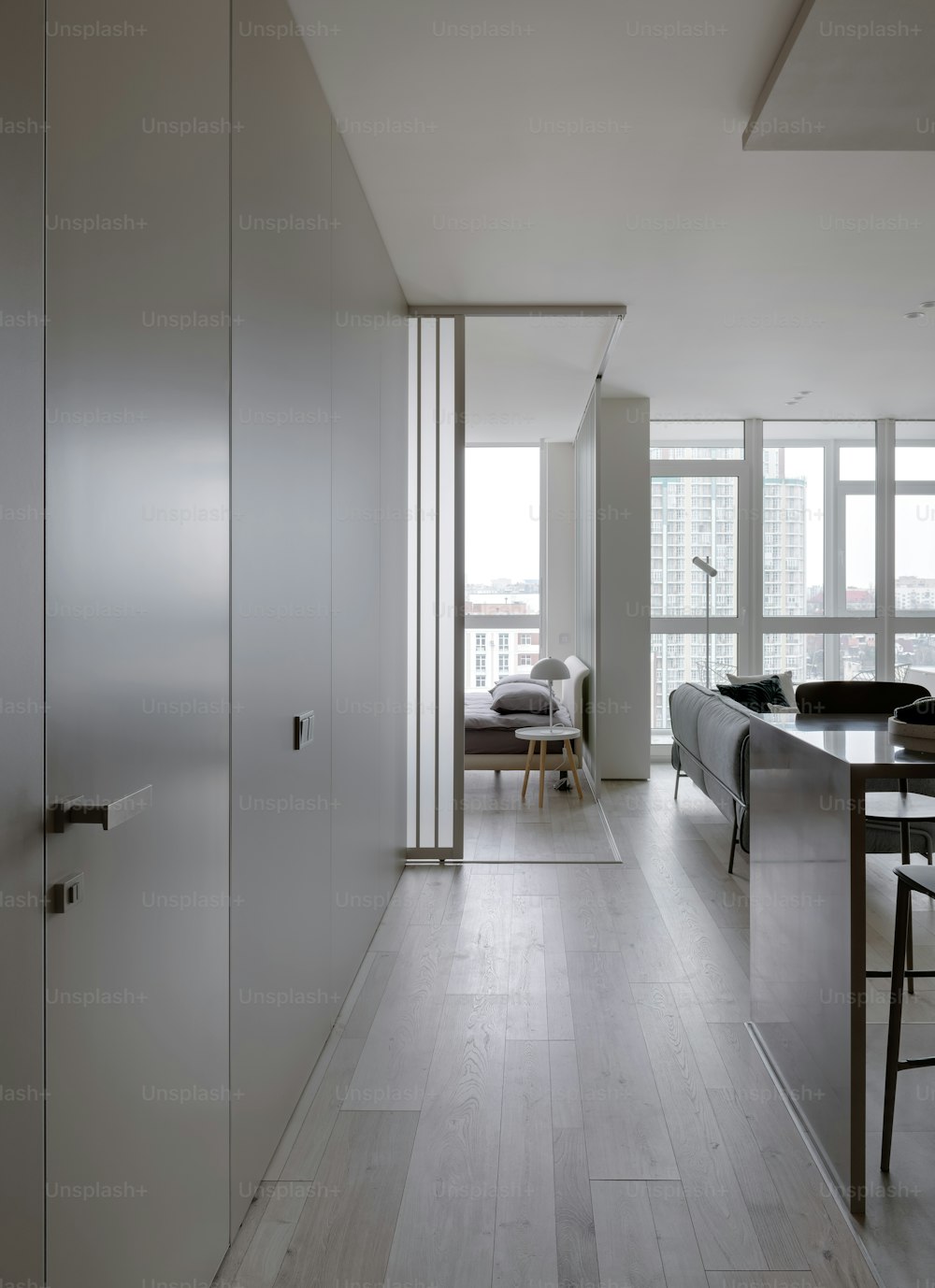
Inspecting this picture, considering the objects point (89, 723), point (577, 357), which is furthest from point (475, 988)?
point (577, 357)

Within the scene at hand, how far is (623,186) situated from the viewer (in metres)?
3.11

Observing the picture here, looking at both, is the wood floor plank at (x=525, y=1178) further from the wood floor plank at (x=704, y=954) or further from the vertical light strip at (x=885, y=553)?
the vertical light strip at (x=885, y=553)

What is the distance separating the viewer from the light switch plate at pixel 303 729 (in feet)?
7.03

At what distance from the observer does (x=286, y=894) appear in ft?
6.79

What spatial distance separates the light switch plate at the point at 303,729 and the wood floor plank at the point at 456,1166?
95cm

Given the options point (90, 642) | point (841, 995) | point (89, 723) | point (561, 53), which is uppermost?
point (561, 53)

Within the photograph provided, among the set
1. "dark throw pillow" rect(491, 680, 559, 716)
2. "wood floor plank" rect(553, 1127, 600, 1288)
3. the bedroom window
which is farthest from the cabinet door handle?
the bedroom window

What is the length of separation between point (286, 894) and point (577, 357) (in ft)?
13.1

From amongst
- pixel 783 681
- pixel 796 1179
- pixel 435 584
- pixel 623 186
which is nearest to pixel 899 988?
pixel 796 1179

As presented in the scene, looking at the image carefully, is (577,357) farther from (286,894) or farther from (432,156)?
(286,894)

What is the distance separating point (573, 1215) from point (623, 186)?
3107 millimetres

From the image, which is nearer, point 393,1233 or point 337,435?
point 393,1233

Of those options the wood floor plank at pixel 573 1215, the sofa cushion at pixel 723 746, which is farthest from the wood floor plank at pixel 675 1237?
the sofa cushion at pixel 723 746

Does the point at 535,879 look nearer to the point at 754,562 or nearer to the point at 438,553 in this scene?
the point at 438,553
